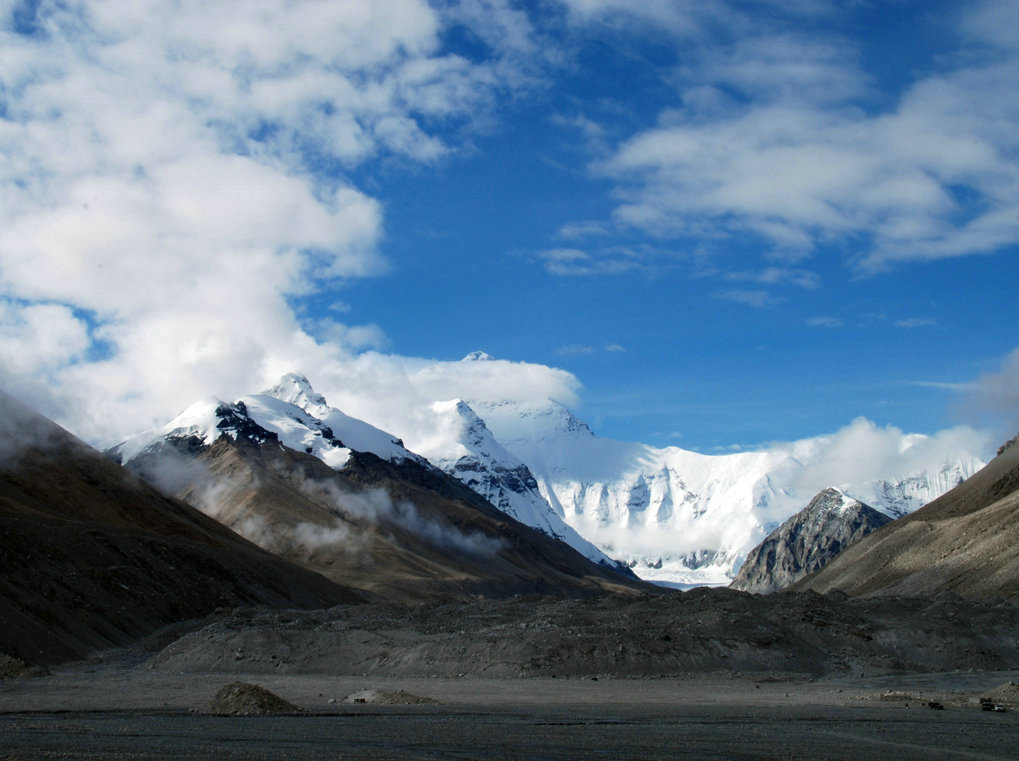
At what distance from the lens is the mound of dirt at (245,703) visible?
34.1 m

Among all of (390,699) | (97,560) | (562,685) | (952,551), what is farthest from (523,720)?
(952,551)

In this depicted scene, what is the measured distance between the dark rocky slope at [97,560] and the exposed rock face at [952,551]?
6422 centimetres

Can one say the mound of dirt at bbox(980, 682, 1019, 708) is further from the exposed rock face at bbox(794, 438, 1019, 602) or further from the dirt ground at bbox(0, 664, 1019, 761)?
the exposed rock face at bbox(794, 438, 1019, 602)

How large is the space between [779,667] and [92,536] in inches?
2444

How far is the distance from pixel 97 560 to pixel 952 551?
313ft

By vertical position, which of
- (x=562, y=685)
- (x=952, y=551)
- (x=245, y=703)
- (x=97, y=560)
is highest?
(x=952, y=551)

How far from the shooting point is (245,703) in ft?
113

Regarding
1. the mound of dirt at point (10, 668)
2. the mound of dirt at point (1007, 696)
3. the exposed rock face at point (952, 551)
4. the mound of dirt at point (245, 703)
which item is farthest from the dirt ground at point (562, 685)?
the exposed rock face at point (952, 551)

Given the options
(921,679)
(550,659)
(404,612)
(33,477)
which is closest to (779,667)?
(921,679)

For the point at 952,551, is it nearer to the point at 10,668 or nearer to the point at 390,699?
the point at 390,699

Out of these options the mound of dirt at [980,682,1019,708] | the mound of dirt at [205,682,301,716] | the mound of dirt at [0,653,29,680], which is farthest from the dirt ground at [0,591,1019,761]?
the mound of dirt at [205,682,301,716]

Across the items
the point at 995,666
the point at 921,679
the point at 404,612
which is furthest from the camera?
the point at 404,612

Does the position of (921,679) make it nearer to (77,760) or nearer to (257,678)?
(257,678)

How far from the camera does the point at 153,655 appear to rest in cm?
6319
